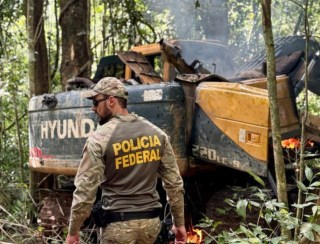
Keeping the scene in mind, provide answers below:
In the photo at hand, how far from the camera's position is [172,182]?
13.3ft

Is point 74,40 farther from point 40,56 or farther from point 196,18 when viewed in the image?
point 196,18

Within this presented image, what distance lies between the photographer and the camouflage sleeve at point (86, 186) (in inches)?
141

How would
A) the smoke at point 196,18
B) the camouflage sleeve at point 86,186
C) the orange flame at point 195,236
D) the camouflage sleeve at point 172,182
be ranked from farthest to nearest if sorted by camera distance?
the smoke at point 196,18, the orange flame at point 195,236, the camouflage sleeve at point 172,182, the camouflage sleeve at point 86,186

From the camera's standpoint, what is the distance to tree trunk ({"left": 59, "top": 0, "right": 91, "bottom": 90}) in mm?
8297

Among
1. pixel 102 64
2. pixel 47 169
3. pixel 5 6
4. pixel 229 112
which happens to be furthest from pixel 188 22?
pixel 229 112

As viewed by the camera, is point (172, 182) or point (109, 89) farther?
point (172, 182)

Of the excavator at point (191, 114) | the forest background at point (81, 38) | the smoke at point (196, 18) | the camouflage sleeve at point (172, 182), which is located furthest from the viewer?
the smoke at point (196, 18)

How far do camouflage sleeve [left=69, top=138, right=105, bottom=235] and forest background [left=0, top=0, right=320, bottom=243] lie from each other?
2.34m

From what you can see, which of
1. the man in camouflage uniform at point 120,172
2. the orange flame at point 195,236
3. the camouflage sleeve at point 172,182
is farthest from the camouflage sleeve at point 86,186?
the orange flame at point 195,236

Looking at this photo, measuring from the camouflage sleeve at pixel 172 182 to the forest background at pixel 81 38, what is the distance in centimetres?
178

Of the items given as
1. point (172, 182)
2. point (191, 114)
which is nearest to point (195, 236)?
point (191, 114)

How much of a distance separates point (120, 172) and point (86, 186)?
26 centimetres

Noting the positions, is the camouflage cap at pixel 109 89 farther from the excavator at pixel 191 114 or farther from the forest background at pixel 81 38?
the forest background at pixel 81 38

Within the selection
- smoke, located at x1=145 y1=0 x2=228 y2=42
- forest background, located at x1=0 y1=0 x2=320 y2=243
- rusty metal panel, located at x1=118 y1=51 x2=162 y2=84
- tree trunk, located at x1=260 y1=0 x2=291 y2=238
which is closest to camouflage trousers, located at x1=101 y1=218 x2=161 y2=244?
tree trunk, located at x1=260 y1=0 x2=291 y2=238
